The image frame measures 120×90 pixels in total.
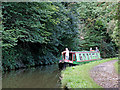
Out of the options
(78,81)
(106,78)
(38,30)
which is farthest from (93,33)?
(78,81)

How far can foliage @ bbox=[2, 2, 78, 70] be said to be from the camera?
34.0ft

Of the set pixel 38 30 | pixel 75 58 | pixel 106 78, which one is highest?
pixel 38 30

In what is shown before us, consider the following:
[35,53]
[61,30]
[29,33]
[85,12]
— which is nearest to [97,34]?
[85,12]

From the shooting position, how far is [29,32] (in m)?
11.4

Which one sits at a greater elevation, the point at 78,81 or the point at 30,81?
the point at 78,81

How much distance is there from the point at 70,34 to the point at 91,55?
3.57 m

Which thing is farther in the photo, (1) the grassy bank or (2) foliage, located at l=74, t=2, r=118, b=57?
(2) foliage, located at l=74, t=2, r=118, b=57

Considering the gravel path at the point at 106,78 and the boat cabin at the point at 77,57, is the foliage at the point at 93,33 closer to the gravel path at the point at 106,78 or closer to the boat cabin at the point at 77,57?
the boat cabin at the point at 77,57

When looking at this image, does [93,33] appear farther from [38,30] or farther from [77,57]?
[38,30]

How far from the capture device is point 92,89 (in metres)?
4.70

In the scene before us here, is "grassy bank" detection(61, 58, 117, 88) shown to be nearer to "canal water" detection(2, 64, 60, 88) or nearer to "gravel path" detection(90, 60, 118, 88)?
"gravel path" detection(90, 60, 118, 88)

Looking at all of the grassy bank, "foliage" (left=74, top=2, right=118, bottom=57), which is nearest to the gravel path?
the grassy bank

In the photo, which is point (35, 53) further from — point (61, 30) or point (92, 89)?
point (92, 89)

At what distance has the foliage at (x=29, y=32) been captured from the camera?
1035 cm
